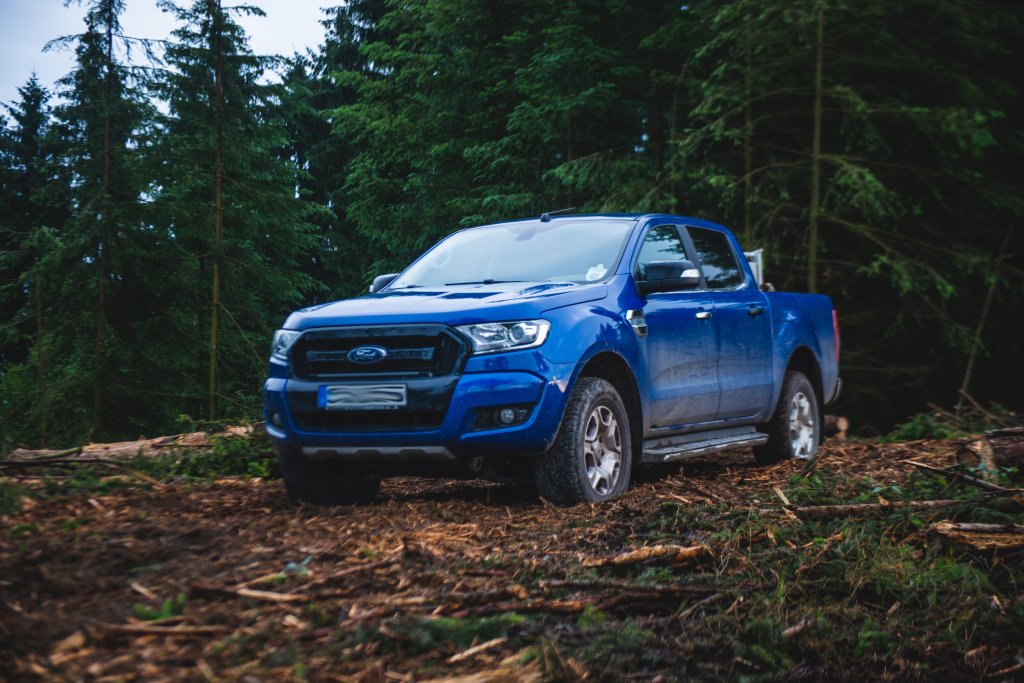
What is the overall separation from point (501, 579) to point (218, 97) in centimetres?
1640

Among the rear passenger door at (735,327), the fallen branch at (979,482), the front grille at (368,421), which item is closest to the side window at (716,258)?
the rear passenger door at (735,327)

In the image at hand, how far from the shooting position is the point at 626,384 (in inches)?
256

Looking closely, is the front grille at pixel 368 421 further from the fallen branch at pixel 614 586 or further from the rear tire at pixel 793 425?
the rear tire at pixel 793 425

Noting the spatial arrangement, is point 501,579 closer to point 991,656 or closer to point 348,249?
point 991,656

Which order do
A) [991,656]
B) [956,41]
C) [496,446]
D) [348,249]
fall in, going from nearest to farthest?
1. [991,656]
2. [496,446]
3. [956,41]
4. [348,249]

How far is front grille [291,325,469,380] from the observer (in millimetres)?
5582

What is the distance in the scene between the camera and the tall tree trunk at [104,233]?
16109mm

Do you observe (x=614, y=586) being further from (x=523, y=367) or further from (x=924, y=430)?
(x=924, y=430)

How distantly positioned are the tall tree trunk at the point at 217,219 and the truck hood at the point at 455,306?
465 inches

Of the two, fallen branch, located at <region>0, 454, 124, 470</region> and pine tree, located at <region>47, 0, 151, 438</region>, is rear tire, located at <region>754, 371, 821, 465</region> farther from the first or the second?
pine tree, located at <region>47, 0, 151, 438</region>

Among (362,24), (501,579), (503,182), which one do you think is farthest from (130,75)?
(362,24)

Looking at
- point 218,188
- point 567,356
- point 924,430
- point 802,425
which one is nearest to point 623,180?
point 218,188

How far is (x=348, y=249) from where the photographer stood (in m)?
33.9

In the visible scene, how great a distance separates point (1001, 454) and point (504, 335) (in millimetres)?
3694
